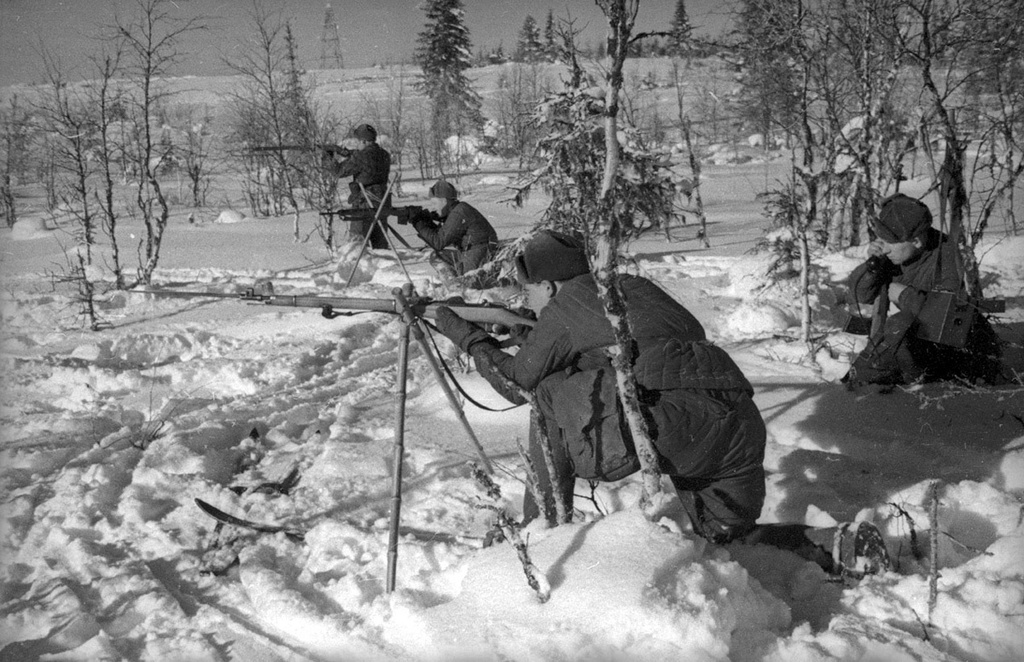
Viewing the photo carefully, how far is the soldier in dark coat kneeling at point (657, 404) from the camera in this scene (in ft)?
8.09

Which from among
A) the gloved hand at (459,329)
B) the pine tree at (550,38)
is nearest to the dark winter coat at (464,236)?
the pine tree at (550,38)

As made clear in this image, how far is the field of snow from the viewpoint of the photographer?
2.01m

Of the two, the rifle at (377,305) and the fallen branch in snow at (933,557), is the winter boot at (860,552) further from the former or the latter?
the rifle at (377,305)

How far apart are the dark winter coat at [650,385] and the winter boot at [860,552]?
40 centimetres

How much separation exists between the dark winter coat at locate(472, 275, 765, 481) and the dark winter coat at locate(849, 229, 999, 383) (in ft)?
5.80

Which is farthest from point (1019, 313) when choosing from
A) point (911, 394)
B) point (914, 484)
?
point (914, 484)

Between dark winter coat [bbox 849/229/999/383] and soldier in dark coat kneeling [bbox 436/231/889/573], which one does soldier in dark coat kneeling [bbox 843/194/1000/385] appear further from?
soldier in dark coat kneeling [bbox 436/231/889/573]

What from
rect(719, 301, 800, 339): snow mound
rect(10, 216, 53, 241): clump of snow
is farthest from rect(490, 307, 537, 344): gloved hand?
rect(10, 216, 53, 241): clump of snow

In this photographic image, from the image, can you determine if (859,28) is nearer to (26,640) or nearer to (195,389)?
(195,389)

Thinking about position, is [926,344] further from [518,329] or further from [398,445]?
[398,445]

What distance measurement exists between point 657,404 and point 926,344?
238cm

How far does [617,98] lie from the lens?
199 centimetres

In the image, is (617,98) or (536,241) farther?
(536,241)

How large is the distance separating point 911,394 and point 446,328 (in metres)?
2.77
